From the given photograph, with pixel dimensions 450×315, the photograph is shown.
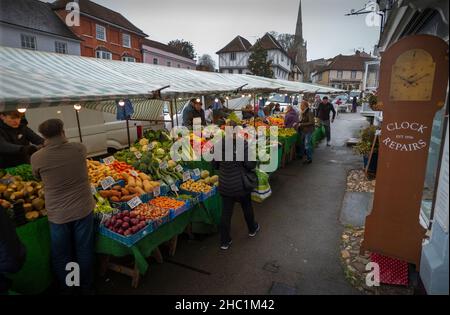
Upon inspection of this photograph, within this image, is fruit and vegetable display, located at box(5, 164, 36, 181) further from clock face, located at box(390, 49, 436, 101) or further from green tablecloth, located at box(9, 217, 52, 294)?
clock face, located at box(390, 49, 436, 101)

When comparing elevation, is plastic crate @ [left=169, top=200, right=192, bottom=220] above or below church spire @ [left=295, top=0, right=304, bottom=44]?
below

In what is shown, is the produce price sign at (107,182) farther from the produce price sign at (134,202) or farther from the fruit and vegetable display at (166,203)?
the fruit and vegetable display at (166,203)

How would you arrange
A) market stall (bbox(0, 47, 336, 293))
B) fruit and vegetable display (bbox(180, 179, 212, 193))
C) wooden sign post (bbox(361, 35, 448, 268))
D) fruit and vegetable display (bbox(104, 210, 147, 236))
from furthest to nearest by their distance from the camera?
fruit and vegetable display (bbox(180, 179, 212, 193))
fruit and vegetable display (bbox(104, 210, 147, 236))
market stall (bbox(0, 47, 336, 293))
wooden sign post (bbox(361, 35, 448, 268))

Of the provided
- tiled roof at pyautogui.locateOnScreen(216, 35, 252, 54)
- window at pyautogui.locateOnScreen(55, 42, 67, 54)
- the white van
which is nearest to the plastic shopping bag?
the white van

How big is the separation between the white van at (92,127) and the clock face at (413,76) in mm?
7886

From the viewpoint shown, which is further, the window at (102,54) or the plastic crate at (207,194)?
the window at (102,54)

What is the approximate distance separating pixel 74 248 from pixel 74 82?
2.51 m

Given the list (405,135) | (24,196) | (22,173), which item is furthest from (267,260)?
(22,173)

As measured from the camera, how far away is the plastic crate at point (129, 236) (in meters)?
3.30

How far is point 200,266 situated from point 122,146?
6.97m

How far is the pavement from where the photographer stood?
3.54 m

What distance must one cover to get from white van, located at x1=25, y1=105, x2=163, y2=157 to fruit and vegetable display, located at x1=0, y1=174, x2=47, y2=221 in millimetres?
4228

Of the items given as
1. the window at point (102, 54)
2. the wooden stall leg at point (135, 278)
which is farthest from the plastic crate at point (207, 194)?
the window at point (102, 54)
